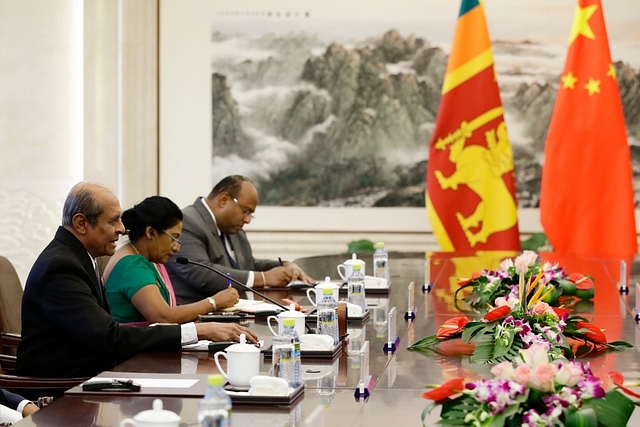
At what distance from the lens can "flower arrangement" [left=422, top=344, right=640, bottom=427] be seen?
5.99 feet

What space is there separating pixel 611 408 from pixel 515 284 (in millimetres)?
2387

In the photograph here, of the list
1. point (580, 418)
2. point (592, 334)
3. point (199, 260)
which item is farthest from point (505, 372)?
point (199, 260)

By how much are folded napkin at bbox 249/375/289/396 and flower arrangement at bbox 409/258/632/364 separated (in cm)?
69

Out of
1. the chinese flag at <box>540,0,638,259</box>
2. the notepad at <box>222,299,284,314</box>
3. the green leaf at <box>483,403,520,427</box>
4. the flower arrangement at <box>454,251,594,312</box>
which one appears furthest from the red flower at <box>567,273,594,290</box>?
the chinese flag at <box>540,0,638,259</box>

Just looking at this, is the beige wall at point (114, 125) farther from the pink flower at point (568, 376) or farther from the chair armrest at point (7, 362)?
the pink flower at point (568, 376)

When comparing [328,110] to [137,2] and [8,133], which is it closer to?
[137,2]

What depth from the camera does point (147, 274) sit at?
3.95 meters

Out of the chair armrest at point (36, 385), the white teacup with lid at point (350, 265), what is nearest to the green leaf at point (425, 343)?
the white teacup with lid at point (350, 265)

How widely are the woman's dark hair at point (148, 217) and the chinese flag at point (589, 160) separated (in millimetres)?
4185

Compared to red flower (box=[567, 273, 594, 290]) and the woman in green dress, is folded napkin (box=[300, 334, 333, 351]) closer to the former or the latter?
the woman in green dress

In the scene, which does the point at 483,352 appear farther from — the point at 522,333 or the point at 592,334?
the point at 592,334

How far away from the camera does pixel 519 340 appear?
9.57ft

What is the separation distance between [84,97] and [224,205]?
2964 millimetres

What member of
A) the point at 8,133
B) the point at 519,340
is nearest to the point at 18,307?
the point at 519,340
